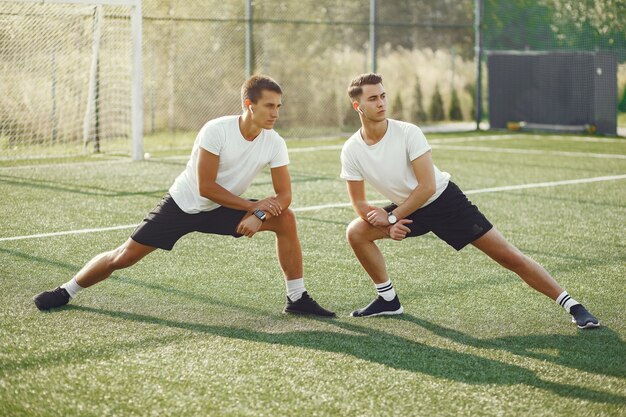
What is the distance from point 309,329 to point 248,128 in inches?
50.2

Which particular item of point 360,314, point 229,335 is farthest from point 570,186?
point 229,335

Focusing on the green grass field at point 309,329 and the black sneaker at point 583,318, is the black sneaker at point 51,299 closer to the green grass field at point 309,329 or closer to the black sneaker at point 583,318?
the green grass field at point 309,329

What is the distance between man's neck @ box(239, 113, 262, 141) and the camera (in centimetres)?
587

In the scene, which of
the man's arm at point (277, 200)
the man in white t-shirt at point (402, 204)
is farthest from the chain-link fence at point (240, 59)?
the man in white t-shirt at point (402, 204)

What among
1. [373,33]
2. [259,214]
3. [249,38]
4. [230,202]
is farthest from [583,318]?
[373,33]

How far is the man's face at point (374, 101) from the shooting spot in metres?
5.74

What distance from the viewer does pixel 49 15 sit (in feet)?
47.5

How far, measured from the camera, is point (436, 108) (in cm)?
2405

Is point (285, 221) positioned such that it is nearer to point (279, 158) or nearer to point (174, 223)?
point (279, 158)

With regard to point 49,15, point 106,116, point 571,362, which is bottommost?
point 571,362

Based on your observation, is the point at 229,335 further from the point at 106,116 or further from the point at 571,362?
the point at 106,116

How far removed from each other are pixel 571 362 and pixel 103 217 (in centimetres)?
581

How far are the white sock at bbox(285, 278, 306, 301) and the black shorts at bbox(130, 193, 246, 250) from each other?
1.45ft

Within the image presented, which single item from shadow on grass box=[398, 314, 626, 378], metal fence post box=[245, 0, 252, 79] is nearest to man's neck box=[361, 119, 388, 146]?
shadow on grass box=[398, 314, 626, 378]
